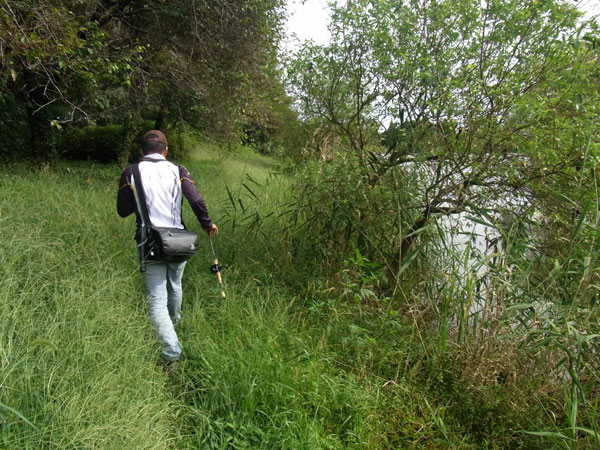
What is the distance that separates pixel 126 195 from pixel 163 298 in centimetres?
77

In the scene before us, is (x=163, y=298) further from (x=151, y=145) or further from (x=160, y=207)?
(x=151, y=145)

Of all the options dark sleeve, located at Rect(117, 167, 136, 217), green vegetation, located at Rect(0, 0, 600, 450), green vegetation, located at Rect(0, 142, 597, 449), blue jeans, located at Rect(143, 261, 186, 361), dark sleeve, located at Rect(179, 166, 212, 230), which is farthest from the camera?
dark sleeve, located at Rect(179, 166, 212, 230)

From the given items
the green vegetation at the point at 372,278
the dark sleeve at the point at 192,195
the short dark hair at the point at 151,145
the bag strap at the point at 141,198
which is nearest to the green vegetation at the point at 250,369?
the green vegetation at the point at 372,278

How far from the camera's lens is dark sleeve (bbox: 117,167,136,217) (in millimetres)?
2699

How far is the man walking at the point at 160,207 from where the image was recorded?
2.58m

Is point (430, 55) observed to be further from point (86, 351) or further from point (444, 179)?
point (86, 351)

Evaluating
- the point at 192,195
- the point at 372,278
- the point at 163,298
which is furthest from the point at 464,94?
the point at 163,298

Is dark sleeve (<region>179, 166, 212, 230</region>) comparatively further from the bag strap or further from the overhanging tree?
the overhanging tree

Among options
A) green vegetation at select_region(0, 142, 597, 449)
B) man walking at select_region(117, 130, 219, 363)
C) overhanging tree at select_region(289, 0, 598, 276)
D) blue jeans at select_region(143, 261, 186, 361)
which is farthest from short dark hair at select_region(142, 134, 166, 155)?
overhanging tree at select_region(289, 0, 598, 276)

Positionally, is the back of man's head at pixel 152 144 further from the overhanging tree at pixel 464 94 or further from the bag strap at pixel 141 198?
the overhanging tree at pixel 464 94

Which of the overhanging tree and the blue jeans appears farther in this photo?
the overhanging tree

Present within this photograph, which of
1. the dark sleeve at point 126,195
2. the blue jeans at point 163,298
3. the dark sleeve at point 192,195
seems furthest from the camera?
the dark sleeve at point 192,195

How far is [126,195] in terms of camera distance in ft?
8.90

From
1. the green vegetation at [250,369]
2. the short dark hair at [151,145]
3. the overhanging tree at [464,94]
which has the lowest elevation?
the green vegetation at [250,369]
